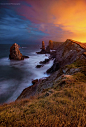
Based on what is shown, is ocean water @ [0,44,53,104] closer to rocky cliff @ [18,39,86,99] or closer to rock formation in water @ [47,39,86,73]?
rocky cliff @ [18,39,86,99]

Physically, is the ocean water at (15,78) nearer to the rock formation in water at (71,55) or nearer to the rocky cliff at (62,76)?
the rocky cliff at (62,76)

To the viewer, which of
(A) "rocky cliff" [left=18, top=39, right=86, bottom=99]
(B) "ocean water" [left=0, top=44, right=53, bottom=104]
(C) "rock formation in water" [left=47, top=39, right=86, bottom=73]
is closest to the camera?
(A) "rocky cliff" [left=18, top=39, right=86, bottom=99]

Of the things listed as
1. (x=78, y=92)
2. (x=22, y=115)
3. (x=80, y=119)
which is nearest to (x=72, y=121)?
(x=80, y=119)

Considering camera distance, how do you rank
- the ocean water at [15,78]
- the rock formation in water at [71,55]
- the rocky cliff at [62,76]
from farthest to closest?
the rock formation in water at [71,55] < the ocean water at [15,78] < the rocky cliff at [62,76]

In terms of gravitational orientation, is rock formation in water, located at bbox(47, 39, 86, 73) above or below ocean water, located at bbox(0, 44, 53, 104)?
above

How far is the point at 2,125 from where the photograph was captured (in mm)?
2393

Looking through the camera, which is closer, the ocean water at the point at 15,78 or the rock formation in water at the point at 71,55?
the ocean water at the point at 15,78

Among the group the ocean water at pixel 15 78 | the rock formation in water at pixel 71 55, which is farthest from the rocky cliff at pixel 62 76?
the ocean water at pixel 15 78

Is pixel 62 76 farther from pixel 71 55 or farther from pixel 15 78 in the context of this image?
pixel 15 78

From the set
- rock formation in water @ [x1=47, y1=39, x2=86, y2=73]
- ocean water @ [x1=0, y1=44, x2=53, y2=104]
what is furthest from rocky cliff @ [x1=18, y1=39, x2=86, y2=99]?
ocean water @ [x1=0, y1=44, x2=53, y2=104]

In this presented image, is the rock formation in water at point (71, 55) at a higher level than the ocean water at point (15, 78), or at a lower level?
higher

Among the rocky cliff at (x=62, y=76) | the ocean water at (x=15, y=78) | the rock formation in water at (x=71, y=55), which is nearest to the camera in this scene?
the rocky cliff at (x=62, y=76)

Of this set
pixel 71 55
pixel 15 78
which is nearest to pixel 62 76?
pixel 71 55

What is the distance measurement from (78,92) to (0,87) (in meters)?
15.6
